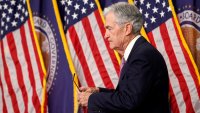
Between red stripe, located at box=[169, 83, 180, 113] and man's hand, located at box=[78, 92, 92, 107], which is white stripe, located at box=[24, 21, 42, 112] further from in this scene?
man's hand, located at box=[78, 92, 92, 107]

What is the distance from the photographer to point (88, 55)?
9.46 ft

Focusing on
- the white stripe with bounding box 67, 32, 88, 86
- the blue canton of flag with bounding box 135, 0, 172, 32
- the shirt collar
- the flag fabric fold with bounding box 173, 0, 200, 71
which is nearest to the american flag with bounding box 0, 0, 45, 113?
the white stripe with bounding box 67, 32, 88, 86

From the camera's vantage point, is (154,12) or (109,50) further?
(109,50)

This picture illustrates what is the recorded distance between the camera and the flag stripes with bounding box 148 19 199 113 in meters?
2.59

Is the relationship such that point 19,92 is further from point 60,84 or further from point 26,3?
point 26,3

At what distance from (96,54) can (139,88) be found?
1.46m

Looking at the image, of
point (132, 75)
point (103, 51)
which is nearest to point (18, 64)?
point (103, 51)

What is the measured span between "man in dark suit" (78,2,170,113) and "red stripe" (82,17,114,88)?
1192 millimetres

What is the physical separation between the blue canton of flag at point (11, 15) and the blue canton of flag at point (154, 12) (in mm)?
993

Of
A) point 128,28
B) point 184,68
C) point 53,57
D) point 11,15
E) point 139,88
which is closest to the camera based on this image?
point 139,88

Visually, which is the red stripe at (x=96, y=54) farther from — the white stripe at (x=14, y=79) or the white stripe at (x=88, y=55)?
the white stripe at (x=14, y=79)

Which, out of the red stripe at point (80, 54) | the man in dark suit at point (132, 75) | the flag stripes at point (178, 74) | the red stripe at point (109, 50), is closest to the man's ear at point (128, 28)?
the man in dark suit at point (132, 75)

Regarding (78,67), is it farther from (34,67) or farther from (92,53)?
(34,67)

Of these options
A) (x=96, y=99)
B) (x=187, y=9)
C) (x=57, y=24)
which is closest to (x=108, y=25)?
(x=96, y=99)
